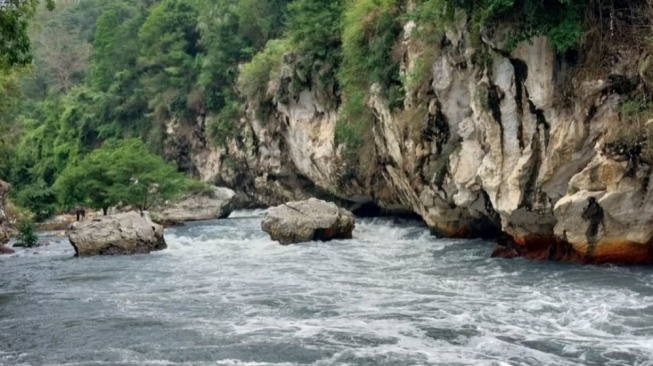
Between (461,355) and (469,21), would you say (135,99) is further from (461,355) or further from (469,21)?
(461,355)

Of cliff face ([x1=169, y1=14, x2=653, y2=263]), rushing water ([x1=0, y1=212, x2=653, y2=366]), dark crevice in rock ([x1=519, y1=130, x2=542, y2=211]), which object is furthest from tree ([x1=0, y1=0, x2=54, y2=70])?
dark crevice in rock ([x1=519, y1=130, x2=542, y2=211])

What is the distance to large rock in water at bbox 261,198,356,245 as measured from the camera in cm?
2019

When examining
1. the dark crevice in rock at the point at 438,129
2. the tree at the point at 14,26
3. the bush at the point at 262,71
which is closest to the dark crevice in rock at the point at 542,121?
the dark crevice in rock at the point at 438,129

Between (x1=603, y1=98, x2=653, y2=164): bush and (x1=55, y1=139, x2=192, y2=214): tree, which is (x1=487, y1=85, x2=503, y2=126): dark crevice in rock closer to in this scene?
(x1=603, y1=98, x2=653, y2=164): bush

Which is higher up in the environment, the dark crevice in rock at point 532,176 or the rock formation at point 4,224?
the dark crevice in rock at point 532,176

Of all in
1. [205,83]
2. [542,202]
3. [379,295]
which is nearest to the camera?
[379,295]

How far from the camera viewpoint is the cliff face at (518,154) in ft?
41.4

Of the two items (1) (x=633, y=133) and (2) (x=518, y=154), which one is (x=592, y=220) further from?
(2) (x=518, y=154)

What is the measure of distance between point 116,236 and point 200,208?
11398 mm

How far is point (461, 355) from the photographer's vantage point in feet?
26.0

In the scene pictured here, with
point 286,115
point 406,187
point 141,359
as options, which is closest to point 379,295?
point 141,359

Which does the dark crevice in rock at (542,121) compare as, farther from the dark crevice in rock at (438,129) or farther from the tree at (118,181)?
the tree at (118,181)

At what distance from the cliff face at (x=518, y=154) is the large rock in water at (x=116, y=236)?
7.38 m

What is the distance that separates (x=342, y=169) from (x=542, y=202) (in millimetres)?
12123
